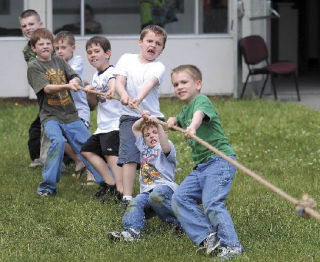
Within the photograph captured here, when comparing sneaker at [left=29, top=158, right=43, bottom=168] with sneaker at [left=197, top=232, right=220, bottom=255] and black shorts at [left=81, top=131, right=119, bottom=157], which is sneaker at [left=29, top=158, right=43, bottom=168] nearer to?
black shorts at [left=81, top=131, right=119, bottom=157]

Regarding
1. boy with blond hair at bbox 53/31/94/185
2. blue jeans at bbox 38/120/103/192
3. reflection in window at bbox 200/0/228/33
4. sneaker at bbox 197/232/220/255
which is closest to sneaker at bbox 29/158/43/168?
boy with blond hair at bbox 53/31/94/185

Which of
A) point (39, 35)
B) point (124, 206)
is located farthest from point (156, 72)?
point (39, 35)

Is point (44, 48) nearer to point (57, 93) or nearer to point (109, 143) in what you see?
point (57, 93)

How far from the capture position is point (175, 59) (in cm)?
1319

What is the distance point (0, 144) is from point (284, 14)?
1069 centimetres

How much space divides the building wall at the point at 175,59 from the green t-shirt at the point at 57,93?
5897mm

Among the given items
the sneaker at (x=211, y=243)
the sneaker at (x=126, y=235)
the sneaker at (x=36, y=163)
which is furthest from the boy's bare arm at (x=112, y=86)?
the sneaker at (x=36, y=163)

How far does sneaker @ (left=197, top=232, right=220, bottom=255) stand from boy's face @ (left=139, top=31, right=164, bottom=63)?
69.4 inches

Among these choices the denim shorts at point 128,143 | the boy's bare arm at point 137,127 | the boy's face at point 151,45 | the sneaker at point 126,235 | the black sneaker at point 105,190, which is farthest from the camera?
the black sneaker at point 105,190

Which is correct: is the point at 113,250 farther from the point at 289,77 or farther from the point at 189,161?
the point at 289,77

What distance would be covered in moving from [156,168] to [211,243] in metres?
1.00

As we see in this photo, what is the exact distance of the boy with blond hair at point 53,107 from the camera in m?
6.92

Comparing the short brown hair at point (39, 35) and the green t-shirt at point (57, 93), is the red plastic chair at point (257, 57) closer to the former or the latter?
the green t-shirt at point (57, 93)

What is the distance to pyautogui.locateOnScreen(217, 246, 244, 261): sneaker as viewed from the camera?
483 cm
